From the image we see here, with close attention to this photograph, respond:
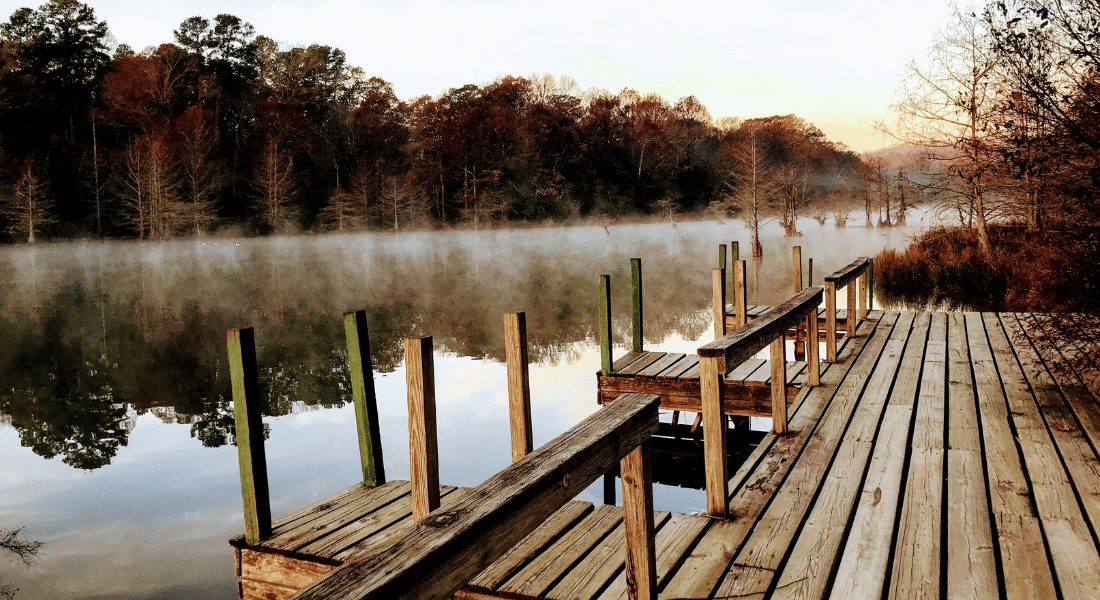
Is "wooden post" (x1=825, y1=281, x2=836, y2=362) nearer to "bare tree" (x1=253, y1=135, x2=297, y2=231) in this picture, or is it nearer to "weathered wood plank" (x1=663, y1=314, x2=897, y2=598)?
"weathered wood plank" (x1=663, y1=314, x2=897, y2=598)

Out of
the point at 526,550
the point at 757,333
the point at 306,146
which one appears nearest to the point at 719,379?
the point at 757,333

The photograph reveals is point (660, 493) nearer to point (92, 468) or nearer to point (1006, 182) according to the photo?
point (92, 468)

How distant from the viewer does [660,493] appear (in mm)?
8945

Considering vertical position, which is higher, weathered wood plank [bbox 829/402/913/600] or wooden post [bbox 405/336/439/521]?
wooden post [bbox 405/336/439/521]

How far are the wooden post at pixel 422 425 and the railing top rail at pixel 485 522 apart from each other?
1.22 m

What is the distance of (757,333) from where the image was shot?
4184 millimetres

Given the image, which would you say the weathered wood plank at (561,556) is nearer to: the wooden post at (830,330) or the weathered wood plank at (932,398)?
the weathered wood plank at (932,398)

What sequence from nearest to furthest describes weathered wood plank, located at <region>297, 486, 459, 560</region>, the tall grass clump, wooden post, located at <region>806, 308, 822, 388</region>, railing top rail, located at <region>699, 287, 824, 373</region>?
railing top rail, located at <region>699, 287, 824, 373</region> < weathered wood plank, located at <region>297, 486, 459, 560</region> < wooden post, located at <region>806, 308, 822, 388</region> < the tall grass clump

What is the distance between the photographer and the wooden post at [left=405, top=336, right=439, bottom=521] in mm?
3369

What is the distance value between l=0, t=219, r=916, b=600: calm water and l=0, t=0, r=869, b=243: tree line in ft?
55.1

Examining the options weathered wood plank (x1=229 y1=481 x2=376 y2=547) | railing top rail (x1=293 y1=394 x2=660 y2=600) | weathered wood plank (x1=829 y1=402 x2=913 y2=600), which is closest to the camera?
railing top rail (x1=293 y1=394 x2=660 y2=600)

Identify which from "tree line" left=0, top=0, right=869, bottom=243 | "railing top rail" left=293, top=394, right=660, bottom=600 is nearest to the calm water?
"railing top rail" left=293, top=394, right=660, bottom=600

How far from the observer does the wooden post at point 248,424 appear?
444cm

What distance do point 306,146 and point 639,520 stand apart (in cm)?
6680
